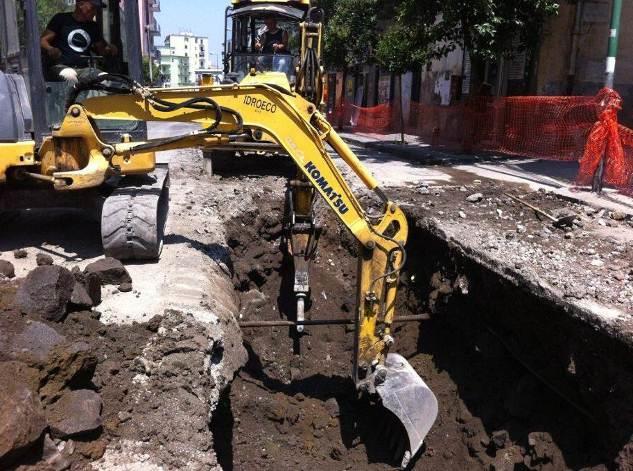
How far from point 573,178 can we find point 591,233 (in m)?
4.09

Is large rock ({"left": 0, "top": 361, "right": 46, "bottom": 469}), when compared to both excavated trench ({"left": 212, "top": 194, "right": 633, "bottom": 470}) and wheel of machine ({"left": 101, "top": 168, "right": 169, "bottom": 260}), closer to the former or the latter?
excavated trench ({"left": 212, "top": 194, "right": 633, "bottom": 470})

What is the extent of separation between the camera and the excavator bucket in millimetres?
4918

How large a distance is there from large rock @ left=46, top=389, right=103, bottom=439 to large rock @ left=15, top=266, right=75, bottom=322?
795 millimetres

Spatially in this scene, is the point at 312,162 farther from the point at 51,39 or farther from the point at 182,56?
the point at 182,56

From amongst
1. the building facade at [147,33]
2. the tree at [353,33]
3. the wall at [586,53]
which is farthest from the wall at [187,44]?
the wall at [586,53]

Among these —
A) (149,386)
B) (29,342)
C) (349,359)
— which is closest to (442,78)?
(349,359)

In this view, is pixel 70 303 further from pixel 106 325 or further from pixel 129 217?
pixel 129 217

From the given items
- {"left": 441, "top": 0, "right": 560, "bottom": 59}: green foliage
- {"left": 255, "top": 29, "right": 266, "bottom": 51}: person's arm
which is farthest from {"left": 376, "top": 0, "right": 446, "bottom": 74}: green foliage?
{"left": 255, "top": 29, "right": 266, "bottom": 51}: person's arm

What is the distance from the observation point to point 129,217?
5.34 meters

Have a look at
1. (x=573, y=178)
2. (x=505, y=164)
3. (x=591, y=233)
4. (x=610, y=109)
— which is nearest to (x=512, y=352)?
(x=591, y=233)

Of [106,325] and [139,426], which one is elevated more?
[106,325]

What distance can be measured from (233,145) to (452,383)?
309 centimetres

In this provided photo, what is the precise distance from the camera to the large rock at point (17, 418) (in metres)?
2.72

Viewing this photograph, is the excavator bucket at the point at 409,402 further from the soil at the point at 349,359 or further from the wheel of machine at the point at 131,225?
the wheel of machine at the point at 131,225
